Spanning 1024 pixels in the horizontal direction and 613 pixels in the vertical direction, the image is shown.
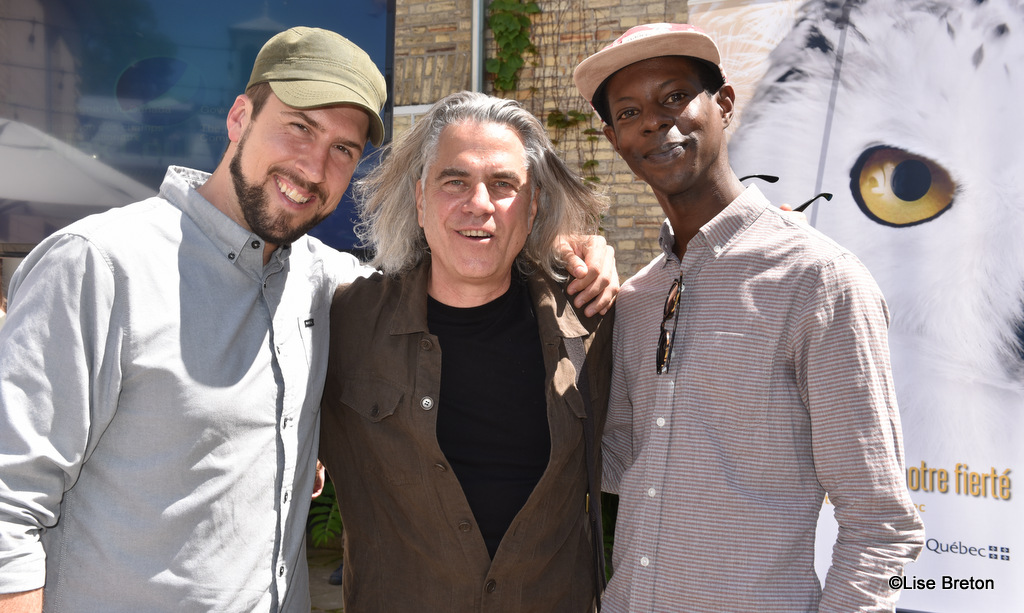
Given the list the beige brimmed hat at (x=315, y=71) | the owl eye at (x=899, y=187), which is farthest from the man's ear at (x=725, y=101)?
the owl eye at (x=899, y=187)

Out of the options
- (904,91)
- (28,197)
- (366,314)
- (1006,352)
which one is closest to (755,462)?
(366,314)

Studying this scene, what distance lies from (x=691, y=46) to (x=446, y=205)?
80 centimetres

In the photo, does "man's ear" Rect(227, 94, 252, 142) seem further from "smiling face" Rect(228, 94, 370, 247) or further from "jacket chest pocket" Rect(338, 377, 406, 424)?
"jacket chest pocket" Rect(338, 377, 406, 424)

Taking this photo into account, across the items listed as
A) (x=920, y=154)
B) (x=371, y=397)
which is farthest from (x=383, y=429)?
(x=920, y=154)

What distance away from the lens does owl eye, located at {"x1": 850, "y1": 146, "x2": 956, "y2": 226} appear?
13.5 ft

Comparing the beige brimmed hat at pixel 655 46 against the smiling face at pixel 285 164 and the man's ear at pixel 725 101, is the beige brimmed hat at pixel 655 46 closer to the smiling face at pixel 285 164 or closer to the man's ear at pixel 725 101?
the man's ear at pixel 725 101

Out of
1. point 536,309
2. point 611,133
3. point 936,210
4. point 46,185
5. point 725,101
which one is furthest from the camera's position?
point 46,185

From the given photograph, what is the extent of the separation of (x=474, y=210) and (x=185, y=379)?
35.9 inches

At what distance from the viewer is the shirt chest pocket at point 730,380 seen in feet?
5.75

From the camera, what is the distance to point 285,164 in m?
1.97

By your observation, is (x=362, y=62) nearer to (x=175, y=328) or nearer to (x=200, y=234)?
(x=200, y=234)

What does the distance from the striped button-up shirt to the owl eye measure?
8.76ft

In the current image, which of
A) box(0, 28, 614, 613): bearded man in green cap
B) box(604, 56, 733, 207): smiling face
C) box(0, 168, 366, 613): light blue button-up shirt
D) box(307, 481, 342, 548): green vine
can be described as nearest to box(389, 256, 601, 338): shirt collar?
box(0, 28, 614, 613): bearded man in green cap

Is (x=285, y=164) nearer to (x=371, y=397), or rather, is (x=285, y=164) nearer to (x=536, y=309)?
(x=371, y=397)
